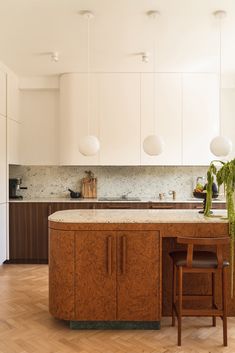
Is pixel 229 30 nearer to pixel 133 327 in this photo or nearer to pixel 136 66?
pixel 136 66

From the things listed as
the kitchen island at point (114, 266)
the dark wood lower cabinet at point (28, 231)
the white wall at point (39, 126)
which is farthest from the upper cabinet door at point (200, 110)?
the kitchen island at point (114, 266)

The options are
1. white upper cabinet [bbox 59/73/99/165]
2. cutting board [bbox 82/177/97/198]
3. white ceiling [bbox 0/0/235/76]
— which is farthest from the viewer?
cutting board [bbox 82/177/97/198]

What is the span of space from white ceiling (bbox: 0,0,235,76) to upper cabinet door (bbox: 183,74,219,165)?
20cm

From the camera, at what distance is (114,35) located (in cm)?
380

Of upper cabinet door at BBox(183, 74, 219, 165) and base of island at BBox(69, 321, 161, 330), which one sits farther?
upper cabinet door at BBox(183, 74, 219, 165)

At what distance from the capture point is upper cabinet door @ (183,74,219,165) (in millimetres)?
5172

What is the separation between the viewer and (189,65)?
4.82 m

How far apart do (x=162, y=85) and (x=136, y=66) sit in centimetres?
55

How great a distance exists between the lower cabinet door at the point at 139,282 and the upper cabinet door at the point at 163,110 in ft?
8.15

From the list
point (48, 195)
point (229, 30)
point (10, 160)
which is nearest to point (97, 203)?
point (48, 195)

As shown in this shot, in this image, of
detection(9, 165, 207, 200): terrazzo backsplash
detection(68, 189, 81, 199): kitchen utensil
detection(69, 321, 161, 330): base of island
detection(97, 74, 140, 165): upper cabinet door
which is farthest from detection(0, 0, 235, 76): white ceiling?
detection(69, 321, 161, 330): base of island

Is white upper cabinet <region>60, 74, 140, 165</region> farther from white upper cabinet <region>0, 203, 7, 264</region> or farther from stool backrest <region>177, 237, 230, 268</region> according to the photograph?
stool backrest <region>177, 237, 230, 268</region>

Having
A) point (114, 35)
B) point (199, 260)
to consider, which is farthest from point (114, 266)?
point (114, 35)

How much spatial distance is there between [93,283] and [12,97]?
3.41m
